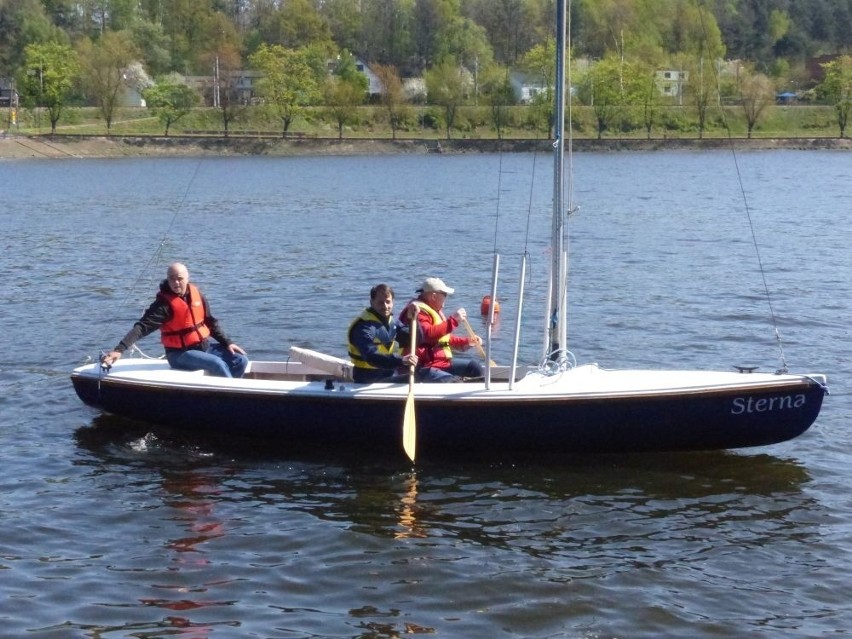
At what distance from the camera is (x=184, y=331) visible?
12805 mm

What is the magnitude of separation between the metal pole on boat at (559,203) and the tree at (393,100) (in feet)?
275

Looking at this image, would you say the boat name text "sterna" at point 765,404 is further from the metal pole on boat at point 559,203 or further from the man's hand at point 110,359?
the man's hand at point 110,359

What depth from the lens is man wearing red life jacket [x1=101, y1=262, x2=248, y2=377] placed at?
12.6 metres

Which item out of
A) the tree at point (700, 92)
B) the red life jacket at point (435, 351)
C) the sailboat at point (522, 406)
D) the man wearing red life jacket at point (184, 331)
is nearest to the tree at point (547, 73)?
the red life jacket at point (435, 351)

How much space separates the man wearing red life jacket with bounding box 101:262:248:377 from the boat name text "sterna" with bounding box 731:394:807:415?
507 centimetres

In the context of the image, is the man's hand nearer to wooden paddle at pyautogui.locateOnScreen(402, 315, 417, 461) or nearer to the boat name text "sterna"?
wooden paddle at pyautogui.locateOnScreen(402, 315, 417, 461)

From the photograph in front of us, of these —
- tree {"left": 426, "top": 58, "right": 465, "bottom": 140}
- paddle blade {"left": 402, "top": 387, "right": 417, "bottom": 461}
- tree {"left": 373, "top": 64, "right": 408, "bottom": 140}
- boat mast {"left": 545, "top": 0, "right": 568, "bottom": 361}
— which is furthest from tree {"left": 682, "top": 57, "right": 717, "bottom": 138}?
paddle blade {"left": 402, "top": 387, "right": 417, "bottom": 461}

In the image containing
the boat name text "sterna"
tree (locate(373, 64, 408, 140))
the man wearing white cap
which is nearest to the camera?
the boat name text "sterna"

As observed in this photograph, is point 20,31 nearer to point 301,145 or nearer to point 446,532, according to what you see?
point 301,145

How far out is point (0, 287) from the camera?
78.3 ft

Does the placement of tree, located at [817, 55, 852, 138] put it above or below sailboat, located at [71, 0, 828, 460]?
above

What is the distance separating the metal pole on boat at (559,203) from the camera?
11570 millimetres

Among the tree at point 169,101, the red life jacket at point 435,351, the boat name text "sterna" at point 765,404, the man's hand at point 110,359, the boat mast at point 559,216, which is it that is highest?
the tree at point 169,101

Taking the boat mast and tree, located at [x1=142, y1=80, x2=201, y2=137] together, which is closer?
the boat mast
